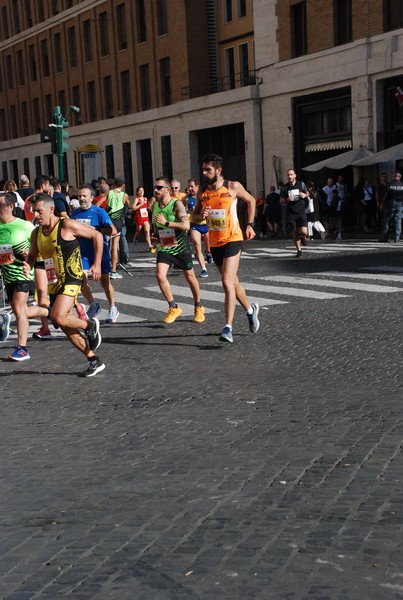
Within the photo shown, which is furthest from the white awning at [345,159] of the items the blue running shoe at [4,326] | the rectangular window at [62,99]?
the rectangular window at [62,99]

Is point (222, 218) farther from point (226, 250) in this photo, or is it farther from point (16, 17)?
point (16, 17)

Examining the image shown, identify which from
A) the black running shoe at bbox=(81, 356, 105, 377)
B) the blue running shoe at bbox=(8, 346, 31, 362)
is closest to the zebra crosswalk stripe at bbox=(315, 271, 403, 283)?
the blue running shoe at bbox=(8, 346, 31, 362)

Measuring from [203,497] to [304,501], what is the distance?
0.51m

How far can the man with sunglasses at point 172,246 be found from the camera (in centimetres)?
1153

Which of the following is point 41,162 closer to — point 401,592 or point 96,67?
point 96,67

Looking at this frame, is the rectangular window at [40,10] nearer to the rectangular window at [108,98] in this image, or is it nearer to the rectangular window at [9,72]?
the rectangular window at [9,72]

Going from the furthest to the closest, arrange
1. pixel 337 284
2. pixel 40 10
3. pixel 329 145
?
pixel 40 10 → pixel 329 145 → pixel 337 284

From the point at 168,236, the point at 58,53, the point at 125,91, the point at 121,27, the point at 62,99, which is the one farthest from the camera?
the point at 62,99

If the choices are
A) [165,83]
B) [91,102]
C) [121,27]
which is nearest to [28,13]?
[91,102]

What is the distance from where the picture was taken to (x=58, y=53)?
183ft

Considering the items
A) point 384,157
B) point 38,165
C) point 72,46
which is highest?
point 72,46

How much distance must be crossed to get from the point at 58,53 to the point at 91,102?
5518 mm

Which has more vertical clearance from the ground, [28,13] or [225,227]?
[28,13]

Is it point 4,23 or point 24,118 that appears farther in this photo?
point 4,23
